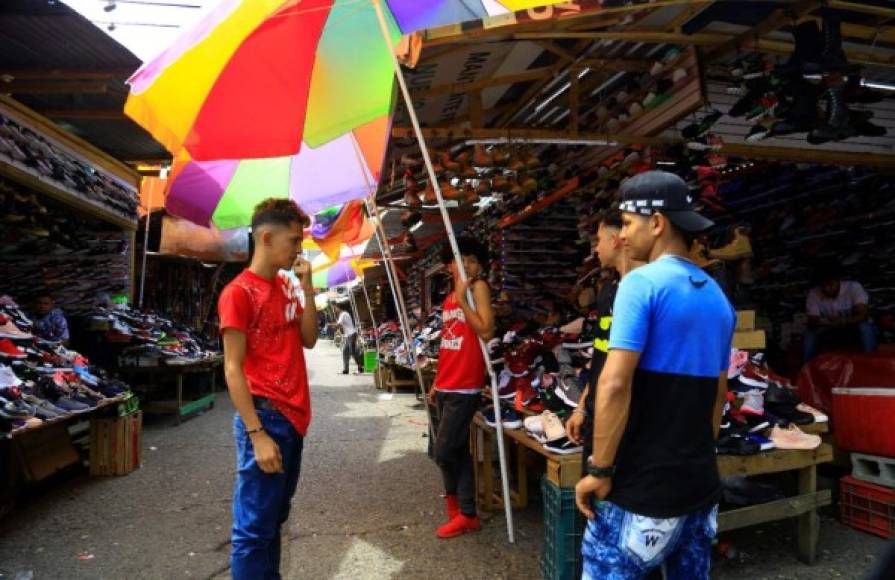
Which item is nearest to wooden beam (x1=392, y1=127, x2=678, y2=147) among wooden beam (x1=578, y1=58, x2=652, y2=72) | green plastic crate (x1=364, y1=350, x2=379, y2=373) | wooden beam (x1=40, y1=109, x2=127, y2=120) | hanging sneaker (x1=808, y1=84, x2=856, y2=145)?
wooden beam (x1=578, y1=58, x2=652, y2=72)

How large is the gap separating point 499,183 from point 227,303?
4332 mm

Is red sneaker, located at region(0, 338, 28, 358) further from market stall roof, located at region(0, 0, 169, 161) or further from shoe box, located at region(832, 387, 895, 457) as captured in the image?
shoe box, located at region(832, 387, 895, 457)

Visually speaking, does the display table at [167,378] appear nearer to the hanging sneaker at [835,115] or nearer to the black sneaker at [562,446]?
the black sneaker at [562,446]

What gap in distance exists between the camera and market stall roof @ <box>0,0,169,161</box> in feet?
18.5

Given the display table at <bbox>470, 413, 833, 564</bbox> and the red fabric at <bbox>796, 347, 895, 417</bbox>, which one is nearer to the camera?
the display table at <bbox>470, 413, 833, 564</bbox>

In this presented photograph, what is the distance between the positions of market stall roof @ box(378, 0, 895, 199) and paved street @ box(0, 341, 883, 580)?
3434mm

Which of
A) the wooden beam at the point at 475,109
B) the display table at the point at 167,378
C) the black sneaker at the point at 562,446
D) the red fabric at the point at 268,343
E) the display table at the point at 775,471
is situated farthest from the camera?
the display table at the point at 167,378

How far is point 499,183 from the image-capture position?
648 cm

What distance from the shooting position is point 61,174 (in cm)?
762

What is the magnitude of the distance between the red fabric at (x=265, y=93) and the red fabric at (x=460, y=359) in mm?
1866

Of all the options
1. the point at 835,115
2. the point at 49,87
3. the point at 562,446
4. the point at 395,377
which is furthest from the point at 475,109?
the point at 395,377

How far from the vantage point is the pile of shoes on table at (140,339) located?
334 inches

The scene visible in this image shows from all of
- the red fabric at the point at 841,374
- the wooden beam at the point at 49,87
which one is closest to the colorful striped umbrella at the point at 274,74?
the red fabric at the point at 841,374

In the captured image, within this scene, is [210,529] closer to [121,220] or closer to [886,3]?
[886,3]
